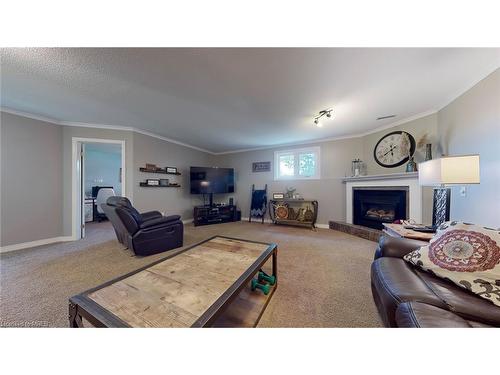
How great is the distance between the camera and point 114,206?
2.34m

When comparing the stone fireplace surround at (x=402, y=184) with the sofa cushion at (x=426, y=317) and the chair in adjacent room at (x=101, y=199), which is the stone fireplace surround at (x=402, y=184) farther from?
the chair in adjacent room at (x=101, y=199)

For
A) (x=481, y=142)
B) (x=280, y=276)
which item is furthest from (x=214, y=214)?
(x=481, y=142)

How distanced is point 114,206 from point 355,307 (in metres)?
3.05

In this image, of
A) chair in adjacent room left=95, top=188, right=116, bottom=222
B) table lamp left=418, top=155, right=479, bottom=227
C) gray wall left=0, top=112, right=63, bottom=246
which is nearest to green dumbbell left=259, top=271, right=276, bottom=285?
table lamp left=418, top=155, right=479, bottom=227

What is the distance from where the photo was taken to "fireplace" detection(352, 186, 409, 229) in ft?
9.82

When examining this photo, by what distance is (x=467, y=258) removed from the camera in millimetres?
996

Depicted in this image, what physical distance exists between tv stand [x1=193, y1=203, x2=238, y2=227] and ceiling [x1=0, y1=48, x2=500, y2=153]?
7.38 feet

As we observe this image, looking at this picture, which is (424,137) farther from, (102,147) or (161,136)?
(102,147)

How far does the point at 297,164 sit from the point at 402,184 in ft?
7.16

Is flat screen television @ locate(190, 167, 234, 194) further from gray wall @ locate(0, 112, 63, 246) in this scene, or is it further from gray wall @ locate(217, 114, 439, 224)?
gray wall @ locate(0, 112, 63, 246)

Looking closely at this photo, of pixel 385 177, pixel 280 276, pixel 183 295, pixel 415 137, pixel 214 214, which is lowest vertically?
pixel 280 276

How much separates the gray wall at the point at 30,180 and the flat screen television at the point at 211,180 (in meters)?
2.47
